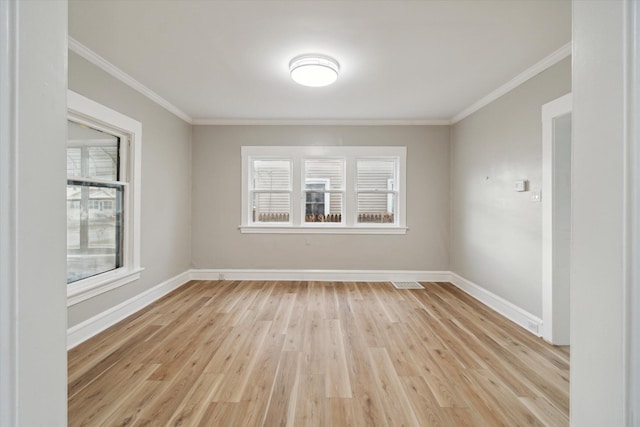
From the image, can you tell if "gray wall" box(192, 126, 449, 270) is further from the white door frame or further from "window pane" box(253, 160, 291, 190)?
the white door frame

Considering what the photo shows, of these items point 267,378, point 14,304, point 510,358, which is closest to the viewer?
point 14,304

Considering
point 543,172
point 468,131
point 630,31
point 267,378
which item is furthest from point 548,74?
point 267,378

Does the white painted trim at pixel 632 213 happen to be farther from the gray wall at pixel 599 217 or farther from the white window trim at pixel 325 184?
the white window trim at pixel 325 184

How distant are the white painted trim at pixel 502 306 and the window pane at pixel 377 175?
5.98ft

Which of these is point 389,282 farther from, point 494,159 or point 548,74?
point 548,74

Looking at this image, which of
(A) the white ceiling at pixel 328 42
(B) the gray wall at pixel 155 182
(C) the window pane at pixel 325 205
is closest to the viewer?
(A) the white ceiling at pixel 328 42

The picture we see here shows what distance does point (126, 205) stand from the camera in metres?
3.22

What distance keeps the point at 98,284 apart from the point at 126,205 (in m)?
0.90

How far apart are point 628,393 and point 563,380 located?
2.04 meters

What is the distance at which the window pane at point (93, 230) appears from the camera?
2.58m

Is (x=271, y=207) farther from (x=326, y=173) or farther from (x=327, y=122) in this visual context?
(x=327, y=122)

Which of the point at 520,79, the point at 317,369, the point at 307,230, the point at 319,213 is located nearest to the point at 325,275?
the point at 307,230

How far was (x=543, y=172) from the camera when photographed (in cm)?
273

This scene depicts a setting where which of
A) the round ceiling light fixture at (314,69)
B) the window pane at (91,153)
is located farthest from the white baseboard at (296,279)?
the round ceiling light fixture at (314,69)
